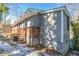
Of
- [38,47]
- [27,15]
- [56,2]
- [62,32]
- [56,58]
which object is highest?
[56,2]

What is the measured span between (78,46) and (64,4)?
0.46m

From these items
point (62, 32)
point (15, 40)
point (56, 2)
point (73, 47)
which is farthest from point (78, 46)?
point (15, 40)

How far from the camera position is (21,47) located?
1.88 metres

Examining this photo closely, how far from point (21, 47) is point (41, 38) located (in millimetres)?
228

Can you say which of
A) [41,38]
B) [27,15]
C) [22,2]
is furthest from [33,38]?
[22,2]

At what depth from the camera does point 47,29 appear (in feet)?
6.21

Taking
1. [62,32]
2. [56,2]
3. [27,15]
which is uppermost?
[56,2]

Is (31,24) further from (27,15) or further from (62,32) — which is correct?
(62,32)

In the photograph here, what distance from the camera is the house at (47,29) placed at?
1.87 m

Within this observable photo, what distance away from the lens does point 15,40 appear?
6.21 feet

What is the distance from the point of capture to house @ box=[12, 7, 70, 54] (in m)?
1.87

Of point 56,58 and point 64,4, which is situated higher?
point 64,4

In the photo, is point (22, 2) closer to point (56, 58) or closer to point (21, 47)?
point (21, 47)

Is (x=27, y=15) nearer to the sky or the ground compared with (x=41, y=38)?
nearer to the sky
